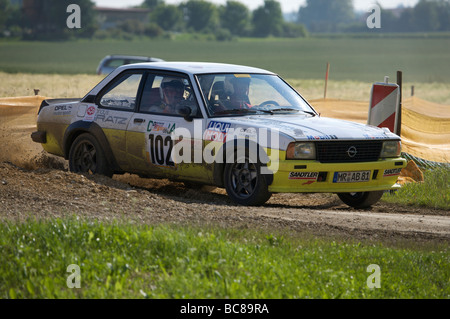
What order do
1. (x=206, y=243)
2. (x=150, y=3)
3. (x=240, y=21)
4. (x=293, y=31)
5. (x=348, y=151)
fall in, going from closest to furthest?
(x=206, y=243)
(x=348, y=151)
(x=240, y=21)
(x=293, y=31)
(x=150, y=3)

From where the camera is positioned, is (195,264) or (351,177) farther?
(351,177)

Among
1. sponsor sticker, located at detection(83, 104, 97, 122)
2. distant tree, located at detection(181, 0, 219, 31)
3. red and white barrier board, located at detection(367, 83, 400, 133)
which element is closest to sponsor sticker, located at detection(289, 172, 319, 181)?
red and white barrier board, located at detection(367, 83, 400, 133)

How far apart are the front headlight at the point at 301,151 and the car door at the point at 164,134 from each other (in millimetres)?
1197

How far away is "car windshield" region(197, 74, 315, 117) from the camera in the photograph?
9.05 metres

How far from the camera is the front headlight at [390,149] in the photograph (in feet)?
28.8

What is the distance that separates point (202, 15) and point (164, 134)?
525 ft

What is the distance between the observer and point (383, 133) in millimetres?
8883

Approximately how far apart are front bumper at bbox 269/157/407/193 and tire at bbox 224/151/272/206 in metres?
0.15

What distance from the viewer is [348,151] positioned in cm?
840

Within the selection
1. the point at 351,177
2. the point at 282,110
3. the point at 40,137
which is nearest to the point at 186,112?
the point at 282,110

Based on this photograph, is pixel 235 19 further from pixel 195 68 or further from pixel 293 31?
pixel 195 68

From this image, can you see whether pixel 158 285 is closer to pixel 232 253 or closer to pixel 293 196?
pixel 232 253

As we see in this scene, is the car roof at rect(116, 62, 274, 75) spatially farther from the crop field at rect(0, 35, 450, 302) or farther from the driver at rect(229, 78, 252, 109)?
the crop field at rect(0, 35, 450, 302)
